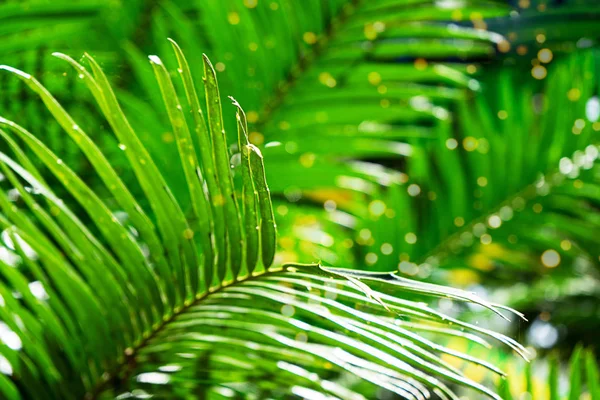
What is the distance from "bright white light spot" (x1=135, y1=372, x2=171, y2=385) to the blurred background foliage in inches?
8.0

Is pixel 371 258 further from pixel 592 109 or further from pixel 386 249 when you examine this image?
pixel 592 109

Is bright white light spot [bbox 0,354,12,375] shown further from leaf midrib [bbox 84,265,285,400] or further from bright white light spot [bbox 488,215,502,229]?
bright white light spot [bbox 488,215,502,229]

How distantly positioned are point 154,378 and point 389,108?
0.39m

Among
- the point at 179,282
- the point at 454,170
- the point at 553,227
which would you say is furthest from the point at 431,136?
the point at 179,282

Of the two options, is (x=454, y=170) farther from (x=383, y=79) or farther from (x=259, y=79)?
(x=259, y=79)

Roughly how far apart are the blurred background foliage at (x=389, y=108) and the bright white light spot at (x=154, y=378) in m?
0.20

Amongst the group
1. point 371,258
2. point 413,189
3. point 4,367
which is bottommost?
point 4,367

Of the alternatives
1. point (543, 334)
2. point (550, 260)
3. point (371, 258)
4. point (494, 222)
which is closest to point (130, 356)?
point (371, 258)

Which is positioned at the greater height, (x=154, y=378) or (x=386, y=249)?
(x=386, y=249)

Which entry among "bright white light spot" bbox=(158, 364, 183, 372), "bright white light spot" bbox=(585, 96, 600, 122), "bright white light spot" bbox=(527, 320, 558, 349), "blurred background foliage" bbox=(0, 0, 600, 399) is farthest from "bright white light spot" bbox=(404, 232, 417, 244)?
"bright white light spot" bbox=(527, 320, 558, 349)

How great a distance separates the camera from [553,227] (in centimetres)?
79

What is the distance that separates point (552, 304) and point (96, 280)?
1.04 metres

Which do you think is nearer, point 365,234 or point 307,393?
point 307,393

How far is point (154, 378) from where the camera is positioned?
43cm
